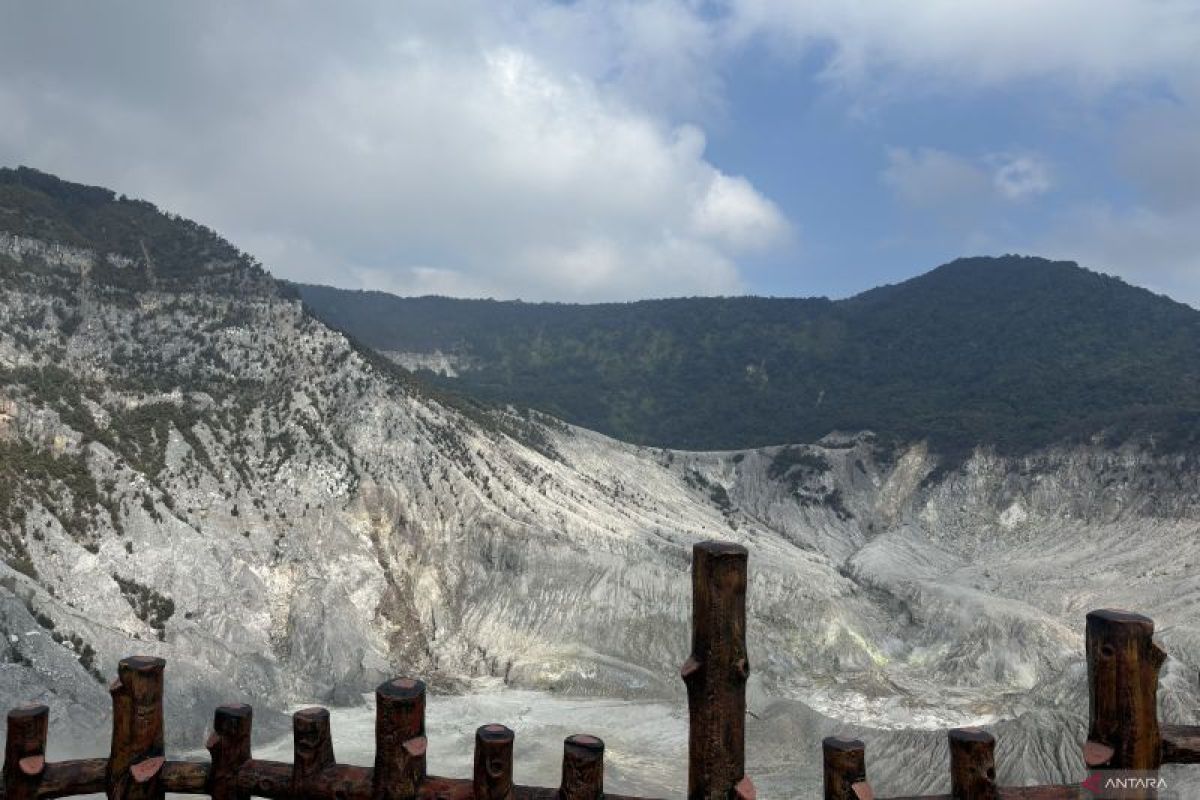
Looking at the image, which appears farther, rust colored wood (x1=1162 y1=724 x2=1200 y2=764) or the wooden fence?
rust colored wood (x1=1162 y1=724 x2=1200 y2=764)

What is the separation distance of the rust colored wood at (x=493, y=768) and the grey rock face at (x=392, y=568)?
75.2ft

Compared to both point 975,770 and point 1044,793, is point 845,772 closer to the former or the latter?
point 975,770

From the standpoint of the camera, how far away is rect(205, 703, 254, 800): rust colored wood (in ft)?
12.8

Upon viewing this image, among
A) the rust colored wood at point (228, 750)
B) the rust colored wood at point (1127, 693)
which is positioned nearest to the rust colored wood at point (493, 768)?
the rust colored wood at point (228, 750)

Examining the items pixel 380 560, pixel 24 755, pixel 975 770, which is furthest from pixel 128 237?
pixel 975 770

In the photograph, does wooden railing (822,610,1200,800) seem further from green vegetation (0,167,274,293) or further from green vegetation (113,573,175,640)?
green vegetation (0,167,274,293)

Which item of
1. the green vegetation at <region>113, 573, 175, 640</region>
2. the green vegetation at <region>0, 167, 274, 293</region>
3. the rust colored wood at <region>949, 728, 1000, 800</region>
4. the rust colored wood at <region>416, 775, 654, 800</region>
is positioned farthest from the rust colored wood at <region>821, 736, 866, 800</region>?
the green vegetation at <region>0, 167, 274, 293</region>

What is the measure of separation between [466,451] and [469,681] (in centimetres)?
1545

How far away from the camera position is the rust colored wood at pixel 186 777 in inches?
155

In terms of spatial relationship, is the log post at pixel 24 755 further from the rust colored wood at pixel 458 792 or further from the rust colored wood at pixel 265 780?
the rust colored wood at pixel 458 792

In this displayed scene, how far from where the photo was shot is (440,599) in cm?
3956

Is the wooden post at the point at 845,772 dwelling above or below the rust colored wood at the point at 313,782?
above

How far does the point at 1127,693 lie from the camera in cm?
360

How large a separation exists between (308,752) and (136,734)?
35.5 inches
